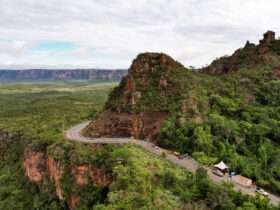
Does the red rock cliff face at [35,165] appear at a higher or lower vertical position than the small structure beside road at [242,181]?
lower

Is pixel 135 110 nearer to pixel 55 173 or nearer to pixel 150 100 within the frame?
pixel 150 100

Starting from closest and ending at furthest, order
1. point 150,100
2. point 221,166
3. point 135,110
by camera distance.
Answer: point 221,166
point 135,110
point 150,100

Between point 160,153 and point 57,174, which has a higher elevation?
point 160,153

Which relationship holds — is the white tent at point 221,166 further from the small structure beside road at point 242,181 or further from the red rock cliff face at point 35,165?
the red rock cliff face at point 35,165

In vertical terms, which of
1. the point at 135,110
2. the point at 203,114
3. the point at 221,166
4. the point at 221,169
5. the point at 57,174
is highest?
the point at 135,110

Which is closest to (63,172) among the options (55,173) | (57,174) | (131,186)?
(57,174)

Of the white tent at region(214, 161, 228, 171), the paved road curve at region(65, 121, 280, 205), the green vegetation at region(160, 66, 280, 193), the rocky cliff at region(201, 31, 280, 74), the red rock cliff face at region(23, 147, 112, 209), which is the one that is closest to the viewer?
the paved road curve at region(65, 121, 280, 205)

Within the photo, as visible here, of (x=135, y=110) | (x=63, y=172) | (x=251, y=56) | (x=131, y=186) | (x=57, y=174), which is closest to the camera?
(x=131, y=186)

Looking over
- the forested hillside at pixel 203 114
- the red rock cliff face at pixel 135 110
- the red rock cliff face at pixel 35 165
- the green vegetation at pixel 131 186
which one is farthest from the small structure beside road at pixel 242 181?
the red rock cliff face at pixel 35 165

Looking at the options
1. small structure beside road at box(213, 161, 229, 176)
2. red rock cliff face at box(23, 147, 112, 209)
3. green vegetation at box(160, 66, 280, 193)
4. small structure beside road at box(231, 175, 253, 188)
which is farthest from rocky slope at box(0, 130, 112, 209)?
small structure beside road at box(231, 175, 253, 188)

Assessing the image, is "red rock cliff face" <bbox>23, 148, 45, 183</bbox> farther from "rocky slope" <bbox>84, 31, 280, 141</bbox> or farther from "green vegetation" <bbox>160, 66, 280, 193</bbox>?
"green vegetation" <bbox>160, 66, 280, 193</bbox>
